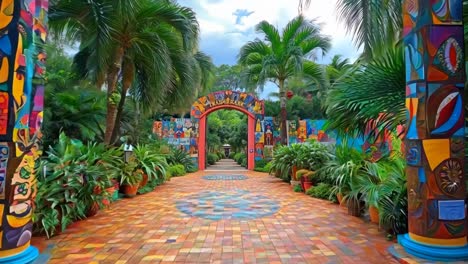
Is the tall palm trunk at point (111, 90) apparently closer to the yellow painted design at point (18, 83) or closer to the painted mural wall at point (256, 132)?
the yellow painted design at point (18, 83)

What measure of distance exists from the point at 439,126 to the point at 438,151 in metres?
0.26

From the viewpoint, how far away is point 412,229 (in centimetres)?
351

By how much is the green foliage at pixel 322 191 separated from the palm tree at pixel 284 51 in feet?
18.0

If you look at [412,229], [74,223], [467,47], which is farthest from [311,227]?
[74,223]

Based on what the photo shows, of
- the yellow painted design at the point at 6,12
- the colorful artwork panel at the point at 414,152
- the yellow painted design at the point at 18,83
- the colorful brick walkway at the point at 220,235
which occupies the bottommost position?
the colorful brick walkway at the point at 220,235

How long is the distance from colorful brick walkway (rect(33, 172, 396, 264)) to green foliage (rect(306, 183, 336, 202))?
0.55 metres

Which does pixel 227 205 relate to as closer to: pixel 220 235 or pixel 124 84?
pixel 220 235

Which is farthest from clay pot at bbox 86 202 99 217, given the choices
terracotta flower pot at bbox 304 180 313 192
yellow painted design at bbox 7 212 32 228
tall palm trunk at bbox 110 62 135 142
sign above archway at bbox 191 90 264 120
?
sign above archway at bbox 191 90 264 120

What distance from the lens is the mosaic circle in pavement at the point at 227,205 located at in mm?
5746

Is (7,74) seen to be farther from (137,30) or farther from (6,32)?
(137,30)

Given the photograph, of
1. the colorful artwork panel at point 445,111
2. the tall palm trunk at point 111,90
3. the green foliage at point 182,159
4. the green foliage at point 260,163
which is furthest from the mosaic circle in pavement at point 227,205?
the green foliage at point 260,163

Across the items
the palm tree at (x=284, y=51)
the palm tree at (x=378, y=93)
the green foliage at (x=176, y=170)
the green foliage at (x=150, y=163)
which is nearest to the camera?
the palm tree at (x=378, y=93)

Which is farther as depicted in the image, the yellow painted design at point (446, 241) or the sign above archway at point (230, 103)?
the sign above archway at point (230, 103)

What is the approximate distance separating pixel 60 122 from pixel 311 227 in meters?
7.57
